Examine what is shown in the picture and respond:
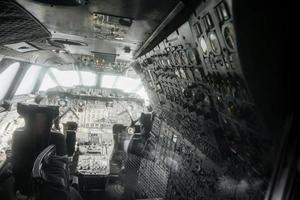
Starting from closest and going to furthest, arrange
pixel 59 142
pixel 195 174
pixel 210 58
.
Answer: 1. pixel 210 58
2. pixel 195 174
3. pixel 59 142

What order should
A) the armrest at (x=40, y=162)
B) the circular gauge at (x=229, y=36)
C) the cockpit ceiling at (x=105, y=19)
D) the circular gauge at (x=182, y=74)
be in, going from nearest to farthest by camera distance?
the circular gauge at (x=229, y=36) < the cockpit ceiling at (x=105, y=19) < the circular gauge at (x=182, y=74) < the armrest at (x=40, y=162)

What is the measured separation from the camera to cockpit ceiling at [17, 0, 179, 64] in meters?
2.42

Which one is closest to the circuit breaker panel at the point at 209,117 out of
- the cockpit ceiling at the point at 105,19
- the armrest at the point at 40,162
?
the cockpit ceiling at the point at 105,19

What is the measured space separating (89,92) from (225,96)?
7.44 metres

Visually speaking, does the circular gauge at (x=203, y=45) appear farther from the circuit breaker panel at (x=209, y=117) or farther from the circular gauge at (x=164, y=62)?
the circular gauge at (x=164, y=62)

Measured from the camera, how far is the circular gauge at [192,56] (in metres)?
2.49

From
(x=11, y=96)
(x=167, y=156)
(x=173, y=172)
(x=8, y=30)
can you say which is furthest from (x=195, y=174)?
(x=11, y=96)

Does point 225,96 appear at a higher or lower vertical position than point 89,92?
lower

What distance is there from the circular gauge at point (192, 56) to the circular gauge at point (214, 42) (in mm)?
421

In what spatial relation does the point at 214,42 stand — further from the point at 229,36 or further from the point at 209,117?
the point at 209,117

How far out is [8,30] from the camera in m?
3.10

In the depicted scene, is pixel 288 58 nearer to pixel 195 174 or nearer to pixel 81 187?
pixel 195 174

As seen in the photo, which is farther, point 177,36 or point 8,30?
point 8,30

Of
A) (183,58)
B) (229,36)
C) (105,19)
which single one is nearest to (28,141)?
(105,19)
